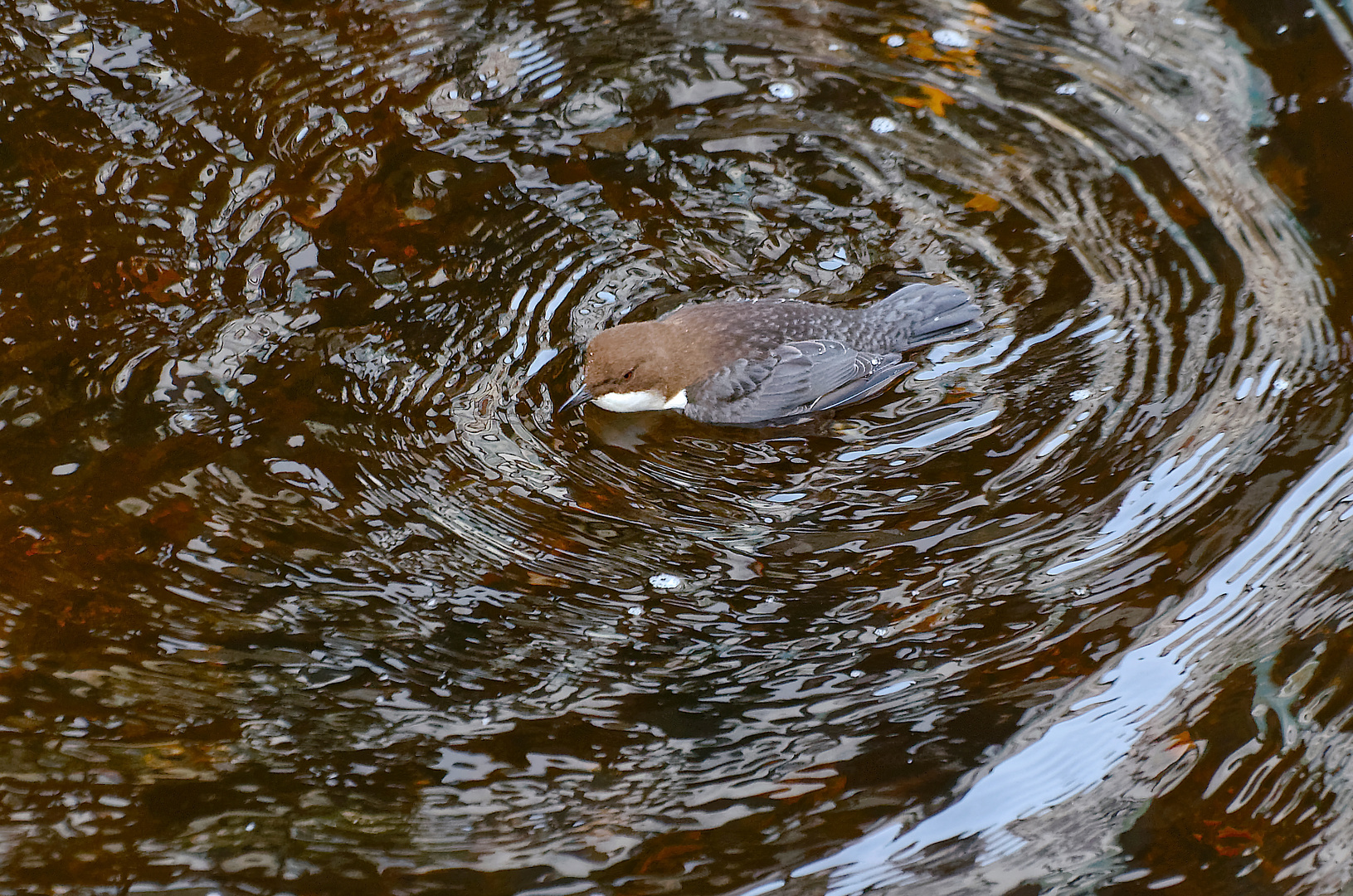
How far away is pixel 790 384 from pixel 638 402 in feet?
1.74

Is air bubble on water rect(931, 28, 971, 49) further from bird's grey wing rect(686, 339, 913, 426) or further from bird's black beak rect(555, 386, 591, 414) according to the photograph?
bird's black beak rect(555, 386, 591, 414)

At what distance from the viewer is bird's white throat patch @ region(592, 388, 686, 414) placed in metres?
3.91

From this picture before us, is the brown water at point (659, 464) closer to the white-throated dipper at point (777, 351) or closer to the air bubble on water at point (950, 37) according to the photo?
the air bubble on water at point (950, 37)

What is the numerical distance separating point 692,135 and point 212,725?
119 inches

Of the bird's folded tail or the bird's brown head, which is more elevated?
the bird's brown head

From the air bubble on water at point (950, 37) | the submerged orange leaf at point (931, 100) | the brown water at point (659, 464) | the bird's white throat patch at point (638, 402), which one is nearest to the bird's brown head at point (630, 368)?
the bird's white throat patch at point (638, 402)

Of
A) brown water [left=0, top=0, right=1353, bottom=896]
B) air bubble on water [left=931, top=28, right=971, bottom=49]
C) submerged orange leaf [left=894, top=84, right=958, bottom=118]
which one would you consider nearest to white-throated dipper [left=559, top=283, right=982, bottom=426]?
brown water [left=0, top=0, right=1353, bottom=896]

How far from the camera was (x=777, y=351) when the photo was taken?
404 centimetres

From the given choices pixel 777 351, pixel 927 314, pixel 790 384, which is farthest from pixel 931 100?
pixel 790 384

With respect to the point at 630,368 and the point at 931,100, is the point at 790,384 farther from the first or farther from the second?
the point at 931,100

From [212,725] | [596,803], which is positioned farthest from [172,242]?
[596,803]

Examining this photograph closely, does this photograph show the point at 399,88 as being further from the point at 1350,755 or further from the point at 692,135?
the point at 1350,755

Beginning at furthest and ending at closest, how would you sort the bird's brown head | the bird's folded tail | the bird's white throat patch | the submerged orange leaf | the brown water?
the submerged orange leaf < the bird's folded tail < the bird's white throat patch < the bird's brown head < the brown water

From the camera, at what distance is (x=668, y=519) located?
135 inches
